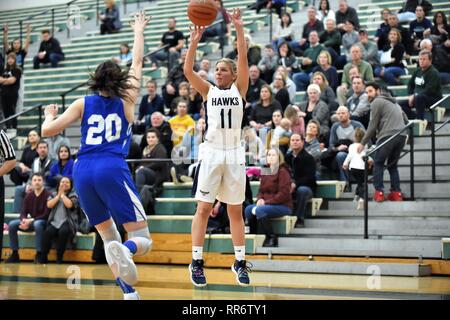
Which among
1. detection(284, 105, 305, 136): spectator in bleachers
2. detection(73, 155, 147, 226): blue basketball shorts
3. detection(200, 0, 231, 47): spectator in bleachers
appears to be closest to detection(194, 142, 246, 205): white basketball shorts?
detection(73, 155, 147, 226): blue basketball shorts

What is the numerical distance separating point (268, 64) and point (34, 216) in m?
4.91

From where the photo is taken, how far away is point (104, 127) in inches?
279

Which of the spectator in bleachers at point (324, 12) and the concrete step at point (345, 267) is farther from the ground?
the spectator in bleachers at point (324, 12)

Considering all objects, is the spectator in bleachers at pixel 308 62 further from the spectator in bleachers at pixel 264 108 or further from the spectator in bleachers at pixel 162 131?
the spectator in bleachers at pixel 162 131

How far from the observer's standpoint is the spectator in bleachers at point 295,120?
1302cm

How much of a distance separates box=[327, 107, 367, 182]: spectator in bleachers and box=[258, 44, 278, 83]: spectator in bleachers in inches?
108

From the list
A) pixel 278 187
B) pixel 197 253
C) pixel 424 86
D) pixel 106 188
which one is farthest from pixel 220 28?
pixel 106 188

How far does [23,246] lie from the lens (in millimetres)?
14258

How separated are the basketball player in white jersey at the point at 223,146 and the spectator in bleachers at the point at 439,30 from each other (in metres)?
7.05

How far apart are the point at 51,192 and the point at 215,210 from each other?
9.84ft

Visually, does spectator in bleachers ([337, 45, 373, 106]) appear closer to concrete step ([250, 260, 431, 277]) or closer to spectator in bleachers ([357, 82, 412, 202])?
spectator in bleachers ([357, 82, 412, 202])

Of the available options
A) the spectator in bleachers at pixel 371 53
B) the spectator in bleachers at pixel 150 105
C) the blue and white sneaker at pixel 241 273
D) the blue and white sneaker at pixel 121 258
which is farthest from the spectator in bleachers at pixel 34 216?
the blue and white sneaker at pixel 121 258
